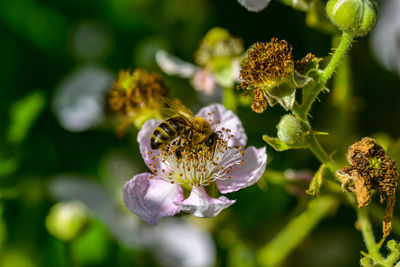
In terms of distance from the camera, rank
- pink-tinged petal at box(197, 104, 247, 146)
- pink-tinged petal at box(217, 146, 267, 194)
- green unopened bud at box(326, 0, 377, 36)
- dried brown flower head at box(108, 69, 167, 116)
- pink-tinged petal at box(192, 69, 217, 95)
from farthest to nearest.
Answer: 1. pink-tinged petal at box(192, 69, 217, 95)
2. dried brown flower head at box(108, 69, 167, 116)
3. pink-tinged petal at box(197, 104, 247, 146)
4. pink-tinged petal at box(217, 146, 267, 194)
5. green unopened bud at box(326, 0, 377, 36)

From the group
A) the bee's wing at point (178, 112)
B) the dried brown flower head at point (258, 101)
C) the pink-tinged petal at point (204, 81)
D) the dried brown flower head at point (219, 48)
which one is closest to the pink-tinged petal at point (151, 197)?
the bee's wing at point (178, 112)

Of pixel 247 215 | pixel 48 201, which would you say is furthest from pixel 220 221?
pixel 48 201

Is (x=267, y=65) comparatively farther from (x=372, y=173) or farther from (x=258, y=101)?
(x=372, y=173)

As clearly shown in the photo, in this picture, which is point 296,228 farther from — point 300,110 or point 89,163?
point 89,163

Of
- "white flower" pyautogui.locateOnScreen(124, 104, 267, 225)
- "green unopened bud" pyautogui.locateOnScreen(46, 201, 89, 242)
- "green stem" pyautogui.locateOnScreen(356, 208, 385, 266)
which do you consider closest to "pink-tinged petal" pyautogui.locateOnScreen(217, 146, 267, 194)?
"white flower" pyautogui.locateOnScreen(124, 104, 267, 225)

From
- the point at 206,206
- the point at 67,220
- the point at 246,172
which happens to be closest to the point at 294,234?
the point at 246,172

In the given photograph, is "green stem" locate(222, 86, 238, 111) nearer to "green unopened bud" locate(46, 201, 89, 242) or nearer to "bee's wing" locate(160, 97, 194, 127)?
"bee's wing" locate(160, 97, 194, 127)

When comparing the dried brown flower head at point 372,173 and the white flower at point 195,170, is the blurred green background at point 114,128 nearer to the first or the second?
the white flower at point 195,170
